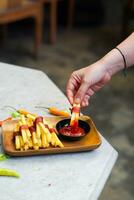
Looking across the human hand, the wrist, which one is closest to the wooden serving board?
the human hand

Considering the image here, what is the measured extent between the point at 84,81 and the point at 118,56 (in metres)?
0.16

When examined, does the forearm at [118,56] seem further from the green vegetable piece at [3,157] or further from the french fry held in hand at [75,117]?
the green vegetable piece at [3,157]

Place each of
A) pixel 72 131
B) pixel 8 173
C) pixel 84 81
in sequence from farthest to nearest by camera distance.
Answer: pixel 84 81, pixel 72 131, pixel 8 173

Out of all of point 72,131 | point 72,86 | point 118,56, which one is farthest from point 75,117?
point 118,56

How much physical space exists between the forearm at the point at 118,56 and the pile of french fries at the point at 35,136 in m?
0.31

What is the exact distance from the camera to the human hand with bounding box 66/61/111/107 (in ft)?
3.53

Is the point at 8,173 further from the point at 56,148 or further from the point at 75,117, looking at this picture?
the point at 75,117

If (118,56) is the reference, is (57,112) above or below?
below

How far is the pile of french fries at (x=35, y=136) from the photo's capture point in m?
0.89

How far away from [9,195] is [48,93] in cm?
49

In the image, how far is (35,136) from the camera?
35.6 inches

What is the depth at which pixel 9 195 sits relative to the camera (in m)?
0.80

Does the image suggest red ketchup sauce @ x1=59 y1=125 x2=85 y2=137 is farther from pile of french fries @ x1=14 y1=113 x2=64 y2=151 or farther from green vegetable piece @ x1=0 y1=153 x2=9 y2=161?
green vegetable piece @ x1=0 y1=153 x2=9 y2=161

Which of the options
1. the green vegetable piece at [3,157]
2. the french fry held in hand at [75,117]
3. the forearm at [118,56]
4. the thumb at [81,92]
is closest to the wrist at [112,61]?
the forearm at [118,56]
